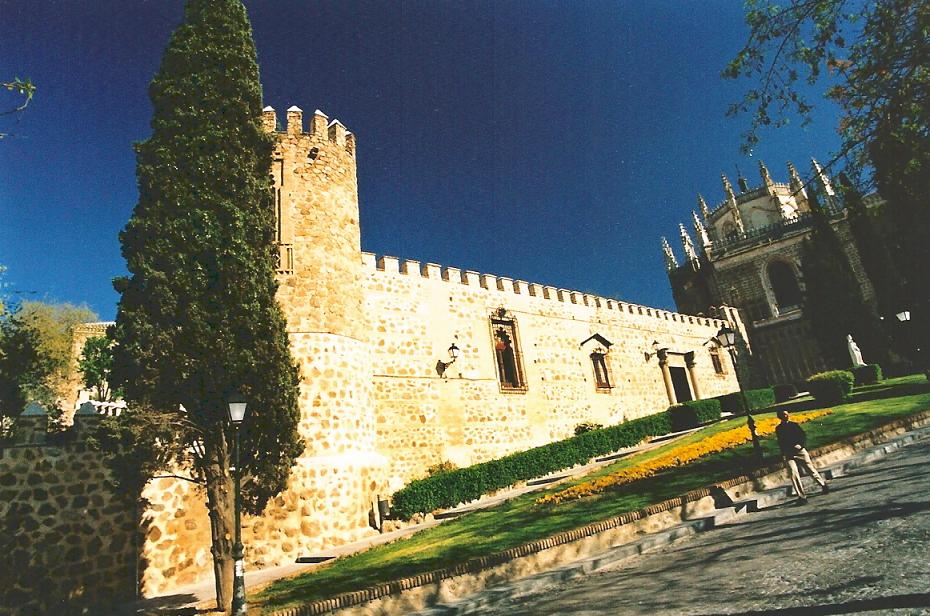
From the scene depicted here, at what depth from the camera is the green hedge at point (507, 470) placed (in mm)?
13773

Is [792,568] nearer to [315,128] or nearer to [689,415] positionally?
[315,128]

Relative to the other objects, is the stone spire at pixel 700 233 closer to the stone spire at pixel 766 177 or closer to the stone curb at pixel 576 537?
the stone spire at pixel 766 177

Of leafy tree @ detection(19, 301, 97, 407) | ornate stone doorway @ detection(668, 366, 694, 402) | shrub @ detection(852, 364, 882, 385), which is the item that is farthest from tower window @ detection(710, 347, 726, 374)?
leafy tree @ detection(19, 301, 97, 407)

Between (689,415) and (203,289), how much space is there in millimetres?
20447

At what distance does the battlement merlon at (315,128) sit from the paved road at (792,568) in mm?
14005

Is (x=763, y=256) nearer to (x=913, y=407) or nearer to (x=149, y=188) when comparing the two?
(x=913, y=407)

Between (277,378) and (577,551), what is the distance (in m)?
6.35

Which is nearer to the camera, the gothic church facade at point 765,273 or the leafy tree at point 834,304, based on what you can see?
the leafy tree at point 834,304

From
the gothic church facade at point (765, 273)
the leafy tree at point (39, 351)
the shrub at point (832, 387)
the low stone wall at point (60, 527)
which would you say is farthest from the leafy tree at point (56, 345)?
the gothic church facade at point (765, 273)


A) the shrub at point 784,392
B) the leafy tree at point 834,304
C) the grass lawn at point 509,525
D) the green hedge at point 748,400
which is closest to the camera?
the grass lawn at point 509,525

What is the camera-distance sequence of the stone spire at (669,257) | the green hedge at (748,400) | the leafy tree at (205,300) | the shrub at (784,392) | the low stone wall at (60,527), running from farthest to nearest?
the stone spire at (669,257) < the shrub at (784,392) < the green hedge at (748,400) < the low stone wall at (60,527) < the leafy tree at (205,300)

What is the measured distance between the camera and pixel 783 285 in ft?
133

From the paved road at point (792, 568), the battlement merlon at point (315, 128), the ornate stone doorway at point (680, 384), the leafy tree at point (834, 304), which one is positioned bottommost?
the paved road at point (792, 568)

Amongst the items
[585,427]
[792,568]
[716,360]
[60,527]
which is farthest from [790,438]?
[716,360]
